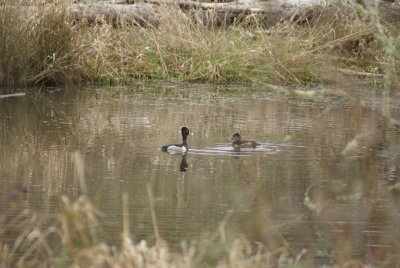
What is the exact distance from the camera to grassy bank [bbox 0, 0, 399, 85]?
18078mm

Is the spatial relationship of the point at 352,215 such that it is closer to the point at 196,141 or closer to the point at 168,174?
the point at 168,174

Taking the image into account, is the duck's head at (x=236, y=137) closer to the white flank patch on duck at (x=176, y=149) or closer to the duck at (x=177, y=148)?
the duck at (x=177, y=148)


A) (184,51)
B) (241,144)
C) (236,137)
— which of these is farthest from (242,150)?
(184,51)

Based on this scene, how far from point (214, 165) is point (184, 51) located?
8943 mm

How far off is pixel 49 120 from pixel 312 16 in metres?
8.47

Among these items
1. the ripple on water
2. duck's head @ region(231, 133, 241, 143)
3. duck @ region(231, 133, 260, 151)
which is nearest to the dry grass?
the ripple on water

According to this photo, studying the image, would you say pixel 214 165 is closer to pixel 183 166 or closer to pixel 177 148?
pixel 183 166

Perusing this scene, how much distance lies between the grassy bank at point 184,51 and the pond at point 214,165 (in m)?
0.63

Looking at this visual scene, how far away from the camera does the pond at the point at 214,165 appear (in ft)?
25.6

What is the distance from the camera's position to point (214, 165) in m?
11.4

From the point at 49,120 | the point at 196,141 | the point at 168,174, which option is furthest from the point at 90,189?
the point at 49,120

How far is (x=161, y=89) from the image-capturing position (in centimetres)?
1878

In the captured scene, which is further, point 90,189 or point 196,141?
point 196,141

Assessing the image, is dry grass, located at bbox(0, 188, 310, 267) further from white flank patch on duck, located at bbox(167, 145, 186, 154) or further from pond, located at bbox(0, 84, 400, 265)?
white flank patch on duck, located at bbox(167, 145, 186, 154)
